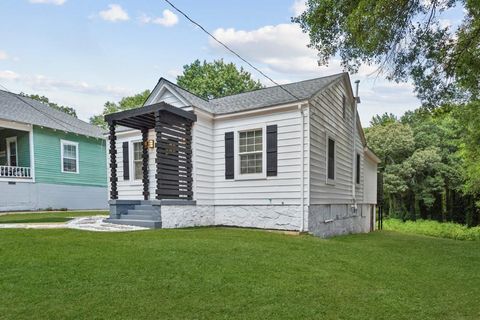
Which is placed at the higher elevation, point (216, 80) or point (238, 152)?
point (216, 80)

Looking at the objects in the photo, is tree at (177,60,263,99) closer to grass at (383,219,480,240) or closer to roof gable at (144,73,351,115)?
grass at (383,219,480,240)

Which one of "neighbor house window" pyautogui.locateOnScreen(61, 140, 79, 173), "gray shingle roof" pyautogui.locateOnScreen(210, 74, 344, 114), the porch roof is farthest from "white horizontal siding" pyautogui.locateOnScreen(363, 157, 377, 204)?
"neighbor house window" pyautogui.locateOnScreen(61, 140, 79, 173)

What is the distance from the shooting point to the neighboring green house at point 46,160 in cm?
1516

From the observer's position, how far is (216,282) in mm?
3826

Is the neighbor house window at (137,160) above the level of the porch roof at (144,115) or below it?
below

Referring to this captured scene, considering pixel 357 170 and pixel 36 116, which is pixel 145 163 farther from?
pixel 36 116

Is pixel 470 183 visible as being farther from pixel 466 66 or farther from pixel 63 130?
pixel 63 130

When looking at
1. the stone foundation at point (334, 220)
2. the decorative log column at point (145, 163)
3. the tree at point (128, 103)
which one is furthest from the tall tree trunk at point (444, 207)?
the tree at point (128, 103)

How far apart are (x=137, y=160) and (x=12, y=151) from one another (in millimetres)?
9702

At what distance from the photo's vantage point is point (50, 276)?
3.80m

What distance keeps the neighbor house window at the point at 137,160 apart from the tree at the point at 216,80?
20285 millimetres

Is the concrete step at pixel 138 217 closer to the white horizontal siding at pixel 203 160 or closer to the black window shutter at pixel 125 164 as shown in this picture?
the white horizontal siding at pixel 203 160

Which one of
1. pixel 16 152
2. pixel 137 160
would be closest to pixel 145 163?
pixel 137 160

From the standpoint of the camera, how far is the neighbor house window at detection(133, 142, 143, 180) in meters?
11.2
